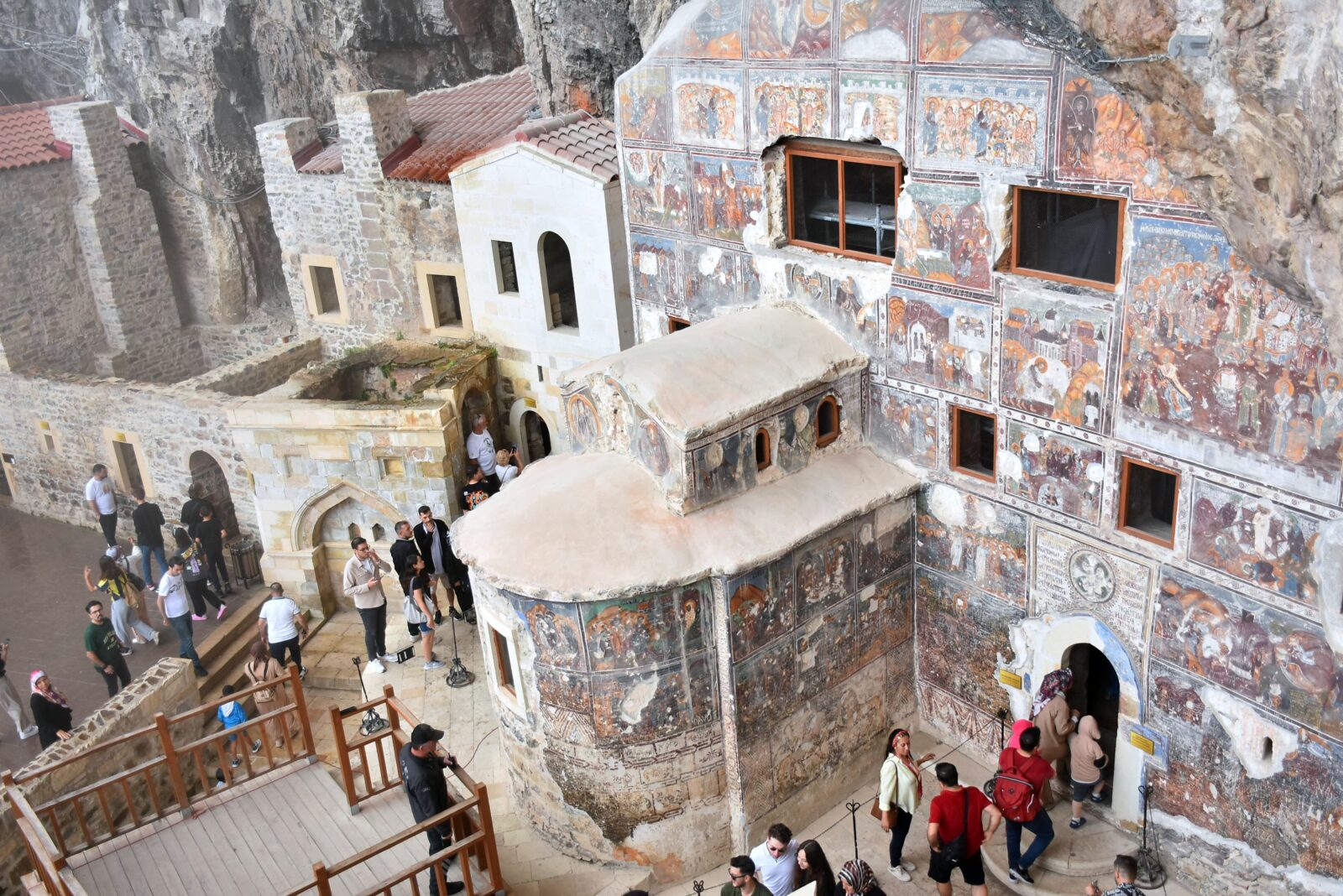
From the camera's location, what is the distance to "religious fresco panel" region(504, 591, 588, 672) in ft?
34.3

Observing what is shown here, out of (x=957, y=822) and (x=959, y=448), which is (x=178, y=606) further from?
(x=957, y=822)

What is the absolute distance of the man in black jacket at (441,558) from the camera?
14.6 m

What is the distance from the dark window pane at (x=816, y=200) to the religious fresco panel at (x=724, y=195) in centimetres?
40

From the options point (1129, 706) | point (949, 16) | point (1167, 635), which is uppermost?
point (949, 16)

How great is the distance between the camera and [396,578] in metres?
16.2

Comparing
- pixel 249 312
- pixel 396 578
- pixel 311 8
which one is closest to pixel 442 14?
pixel 311 8

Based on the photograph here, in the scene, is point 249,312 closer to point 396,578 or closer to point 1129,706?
point 396,578

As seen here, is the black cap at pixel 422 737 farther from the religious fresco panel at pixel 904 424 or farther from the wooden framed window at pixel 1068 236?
the wooden framed window at pixel 1068 236

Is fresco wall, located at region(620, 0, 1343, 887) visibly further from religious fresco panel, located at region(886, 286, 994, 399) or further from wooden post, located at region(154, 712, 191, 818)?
wooden post, located at region(154, 712, 191, 818)

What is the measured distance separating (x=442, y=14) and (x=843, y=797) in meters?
15.8

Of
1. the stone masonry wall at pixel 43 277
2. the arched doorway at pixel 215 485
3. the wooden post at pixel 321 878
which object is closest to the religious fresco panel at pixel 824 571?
the wooden post at pixel 321 878

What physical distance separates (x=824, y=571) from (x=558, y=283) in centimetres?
763

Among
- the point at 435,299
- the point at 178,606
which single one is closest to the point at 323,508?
the point at 178,606

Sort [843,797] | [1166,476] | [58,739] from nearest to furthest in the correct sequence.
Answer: [1166,476] < [843,797] < [58,739]
